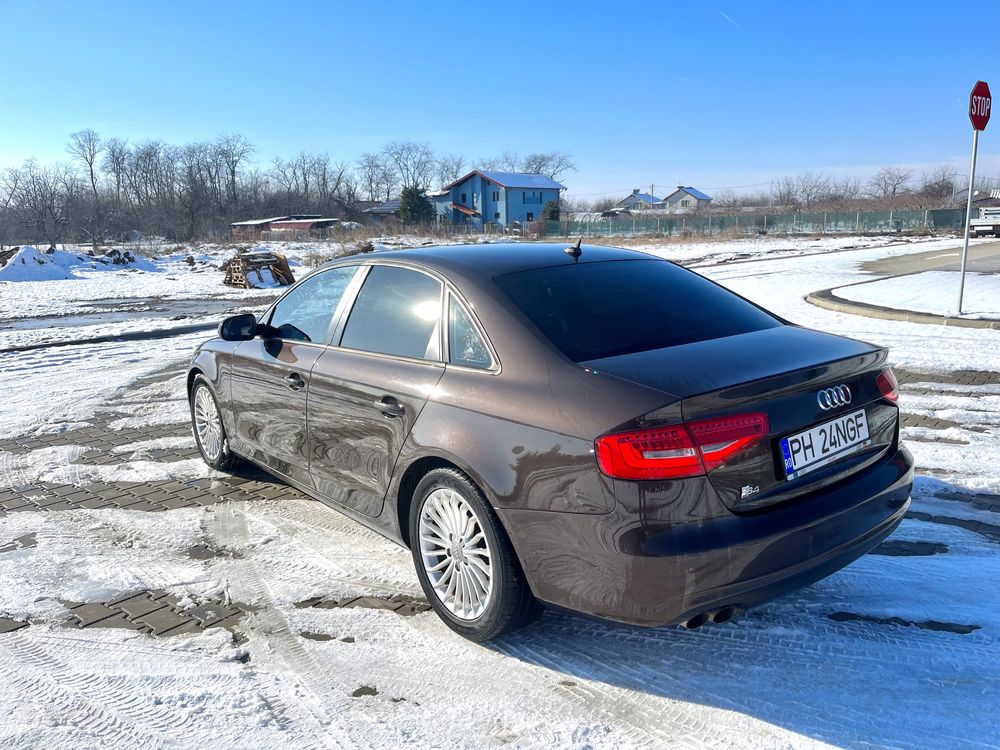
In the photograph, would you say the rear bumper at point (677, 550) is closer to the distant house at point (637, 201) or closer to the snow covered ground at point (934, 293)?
the snow covered ground at point (934, 293)

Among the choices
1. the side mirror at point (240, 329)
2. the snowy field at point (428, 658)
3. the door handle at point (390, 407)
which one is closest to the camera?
the snowy field at point (428, 658)

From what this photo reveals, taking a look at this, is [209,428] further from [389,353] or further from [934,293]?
[934,293]

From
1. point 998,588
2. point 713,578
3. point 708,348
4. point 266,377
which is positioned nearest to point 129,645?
point 266,377

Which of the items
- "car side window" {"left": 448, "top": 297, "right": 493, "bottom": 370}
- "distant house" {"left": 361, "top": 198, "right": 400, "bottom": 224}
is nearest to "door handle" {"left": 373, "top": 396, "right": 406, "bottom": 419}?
"car side window" {"left": 448, "top": 297, "right": 493, "bottom": 370}

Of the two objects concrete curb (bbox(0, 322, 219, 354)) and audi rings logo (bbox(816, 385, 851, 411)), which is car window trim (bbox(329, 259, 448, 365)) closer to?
audi rings logo (bbox(816, 385, 851, 411))

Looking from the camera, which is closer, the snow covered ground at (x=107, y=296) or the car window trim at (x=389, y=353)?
the car window trim at (x=389, y=353)

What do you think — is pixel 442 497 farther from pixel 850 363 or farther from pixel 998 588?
pixel 998 588

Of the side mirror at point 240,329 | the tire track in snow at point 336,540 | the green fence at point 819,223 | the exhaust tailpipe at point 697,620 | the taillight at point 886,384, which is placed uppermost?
the green fence at point 819,223

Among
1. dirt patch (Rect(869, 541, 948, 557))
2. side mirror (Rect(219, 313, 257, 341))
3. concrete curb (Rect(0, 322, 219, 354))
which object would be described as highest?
side mirror (Rect(219, 313, 257, 341))

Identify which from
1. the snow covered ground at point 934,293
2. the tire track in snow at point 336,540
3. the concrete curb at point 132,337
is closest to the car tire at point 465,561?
the tire track in snow at point 336,540

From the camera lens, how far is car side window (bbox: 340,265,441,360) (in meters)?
3.50

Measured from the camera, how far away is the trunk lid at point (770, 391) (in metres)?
2.55

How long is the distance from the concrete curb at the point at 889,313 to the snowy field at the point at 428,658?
21.1 ft

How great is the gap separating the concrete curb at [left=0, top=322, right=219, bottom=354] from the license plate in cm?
1209
